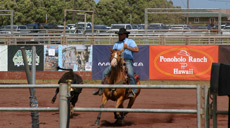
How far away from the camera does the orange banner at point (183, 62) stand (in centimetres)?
2120

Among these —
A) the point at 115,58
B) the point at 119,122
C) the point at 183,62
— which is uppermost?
the point at 115,58

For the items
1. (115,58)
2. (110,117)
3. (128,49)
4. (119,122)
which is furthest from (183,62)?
(115,58)

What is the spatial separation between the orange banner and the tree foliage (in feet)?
109

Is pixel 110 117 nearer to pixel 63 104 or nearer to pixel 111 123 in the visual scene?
pixel 111 123

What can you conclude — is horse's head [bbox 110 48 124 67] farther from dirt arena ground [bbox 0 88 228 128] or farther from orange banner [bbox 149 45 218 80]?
orange banner [bbox 149 45 218 80]

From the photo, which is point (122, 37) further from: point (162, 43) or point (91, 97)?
point (162, 43)

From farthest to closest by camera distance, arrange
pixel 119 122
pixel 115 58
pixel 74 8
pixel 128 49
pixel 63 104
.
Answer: pixel 74 8 < pixel 128 49 < pixel 119 122 < pixel 115 58 < pixel 63 104

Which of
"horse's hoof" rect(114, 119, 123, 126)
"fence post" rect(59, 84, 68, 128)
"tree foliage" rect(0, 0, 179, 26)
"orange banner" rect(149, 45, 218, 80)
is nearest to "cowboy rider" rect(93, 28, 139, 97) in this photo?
"horse's hoof" rect(114, 119, 123, 126)

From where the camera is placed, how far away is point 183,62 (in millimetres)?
21297

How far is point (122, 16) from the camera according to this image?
6450 centimetres

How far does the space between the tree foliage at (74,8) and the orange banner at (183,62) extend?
3334 centimetres

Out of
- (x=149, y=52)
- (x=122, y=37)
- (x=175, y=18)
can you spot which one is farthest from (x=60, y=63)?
(x=175, y=18)

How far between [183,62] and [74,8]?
3505 cm

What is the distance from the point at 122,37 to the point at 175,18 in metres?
35.4
